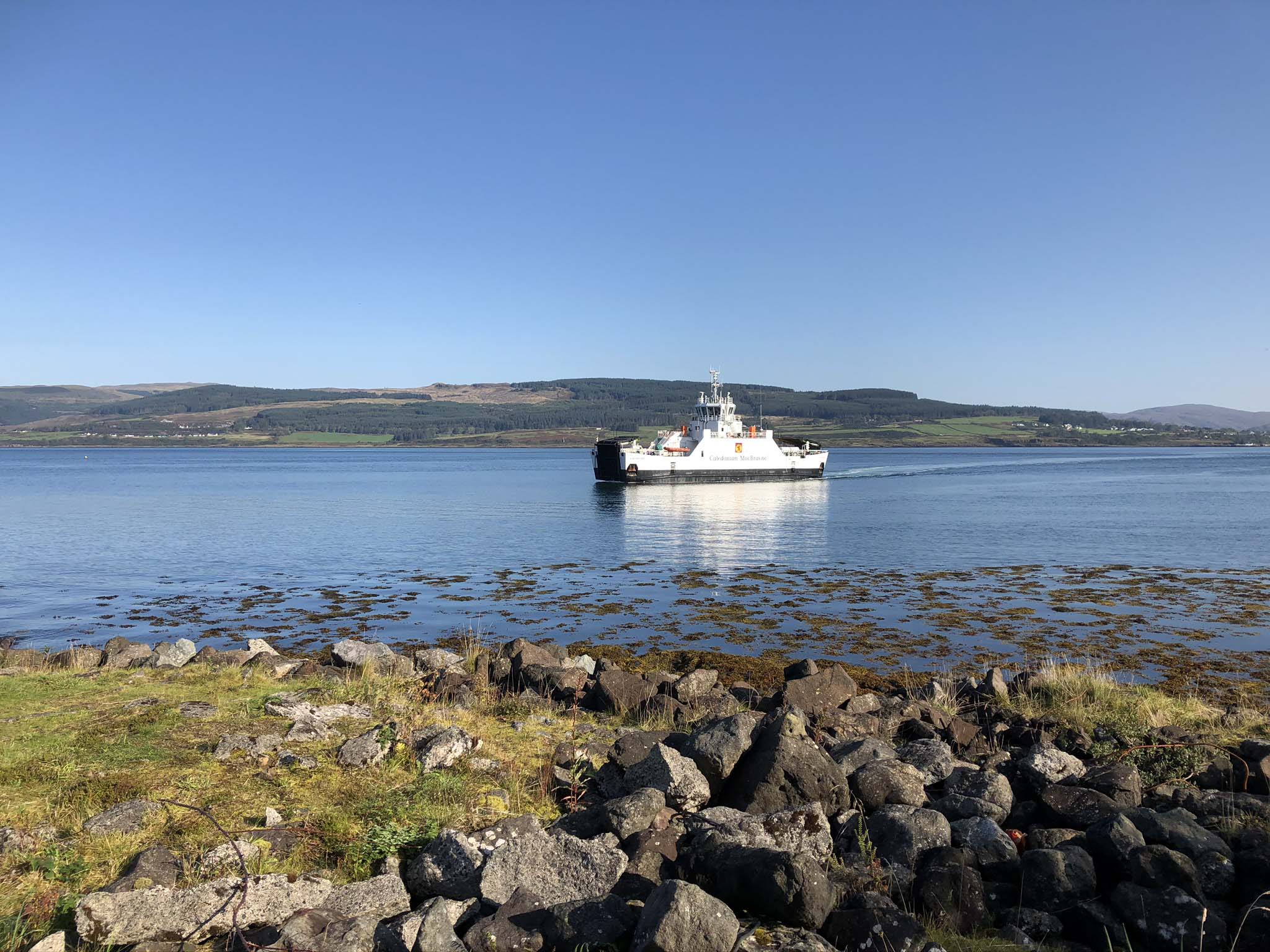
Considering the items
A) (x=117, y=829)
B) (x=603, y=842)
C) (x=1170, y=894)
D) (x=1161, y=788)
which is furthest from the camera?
(x=1161, y=788)

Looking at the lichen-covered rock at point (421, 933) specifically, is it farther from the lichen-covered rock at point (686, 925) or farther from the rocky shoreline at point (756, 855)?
the lichen-covered rock at point (686, 925)

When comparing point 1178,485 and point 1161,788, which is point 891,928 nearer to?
point 1161,788

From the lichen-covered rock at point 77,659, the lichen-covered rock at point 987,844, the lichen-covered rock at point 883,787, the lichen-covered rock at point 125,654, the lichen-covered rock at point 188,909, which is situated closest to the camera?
the lichen-covered rock at point 188,909

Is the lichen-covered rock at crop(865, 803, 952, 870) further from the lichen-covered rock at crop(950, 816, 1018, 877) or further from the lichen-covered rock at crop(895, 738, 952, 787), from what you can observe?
the lichen-covered rock at crop(895, 738, 952, 787)

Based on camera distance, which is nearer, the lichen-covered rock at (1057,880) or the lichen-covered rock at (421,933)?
the lichen-covered rock at (421,933)

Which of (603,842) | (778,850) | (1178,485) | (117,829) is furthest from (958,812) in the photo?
(1178,485)

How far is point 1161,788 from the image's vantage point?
7.16 meters

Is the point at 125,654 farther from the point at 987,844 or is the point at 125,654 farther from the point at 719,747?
the point at 987,844

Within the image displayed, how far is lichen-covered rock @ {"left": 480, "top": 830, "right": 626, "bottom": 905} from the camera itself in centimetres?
495

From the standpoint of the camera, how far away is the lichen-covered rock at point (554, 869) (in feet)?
16.2

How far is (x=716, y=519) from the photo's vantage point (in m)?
43.1

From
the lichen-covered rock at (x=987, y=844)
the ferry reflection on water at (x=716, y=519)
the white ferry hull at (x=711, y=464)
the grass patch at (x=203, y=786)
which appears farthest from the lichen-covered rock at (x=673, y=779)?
the white ferry hull at (x=711, y=464)

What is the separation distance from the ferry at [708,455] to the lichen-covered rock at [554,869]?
191 feet

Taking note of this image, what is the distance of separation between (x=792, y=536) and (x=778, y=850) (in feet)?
103
